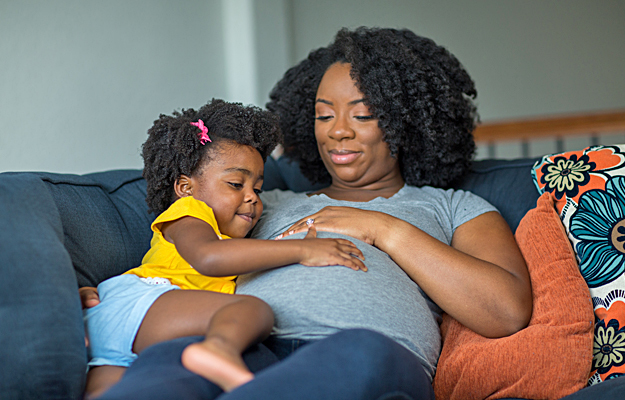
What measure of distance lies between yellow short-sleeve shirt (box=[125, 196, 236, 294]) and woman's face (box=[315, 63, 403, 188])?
0.56 m

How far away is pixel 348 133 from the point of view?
164cm

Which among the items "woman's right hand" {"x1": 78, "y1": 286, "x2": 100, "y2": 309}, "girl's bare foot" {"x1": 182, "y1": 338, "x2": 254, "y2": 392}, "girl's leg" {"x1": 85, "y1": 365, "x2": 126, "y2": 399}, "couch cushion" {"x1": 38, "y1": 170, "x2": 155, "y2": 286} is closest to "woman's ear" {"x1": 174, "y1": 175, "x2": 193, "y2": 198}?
"couch cushion" {"x1": 38, "y1": 170, "x2": 155, "y2": 286}

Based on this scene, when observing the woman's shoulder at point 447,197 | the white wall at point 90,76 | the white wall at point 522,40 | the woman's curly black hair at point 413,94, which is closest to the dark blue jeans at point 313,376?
the woman's shoulder at point 447,197

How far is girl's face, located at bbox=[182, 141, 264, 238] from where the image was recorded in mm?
1332

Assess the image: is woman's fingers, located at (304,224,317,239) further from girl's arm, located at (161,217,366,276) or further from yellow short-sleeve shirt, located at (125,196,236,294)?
yellow short-sleeve shirt, located at (125,196,236,294)

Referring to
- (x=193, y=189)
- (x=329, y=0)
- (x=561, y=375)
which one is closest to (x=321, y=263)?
(x=193, y=189)

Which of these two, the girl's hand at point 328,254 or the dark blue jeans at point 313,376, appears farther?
the girl's hand at point 328,254

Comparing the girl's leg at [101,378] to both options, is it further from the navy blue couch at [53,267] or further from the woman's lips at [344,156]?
the woman's lips at [344,156]

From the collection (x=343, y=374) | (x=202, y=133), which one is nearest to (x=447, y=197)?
(x=202, y=133)

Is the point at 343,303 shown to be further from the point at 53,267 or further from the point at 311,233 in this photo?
the point at 53,267

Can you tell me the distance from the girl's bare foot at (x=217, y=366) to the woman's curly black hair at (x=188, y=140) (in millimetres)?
642

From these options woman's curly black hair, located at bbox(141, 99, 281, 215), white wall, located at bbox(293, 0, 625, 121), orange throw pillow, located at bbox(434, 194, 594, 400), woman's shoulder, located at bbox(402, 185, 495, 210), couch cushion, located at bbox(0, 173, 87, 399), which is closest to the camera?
couch cushion, located at bbox(0, 173, 87, 399)

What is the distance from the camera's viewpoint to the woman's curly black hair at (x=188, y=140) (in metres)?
1.36

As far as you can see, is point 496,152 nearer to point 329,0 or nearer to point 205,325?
point 329,0
